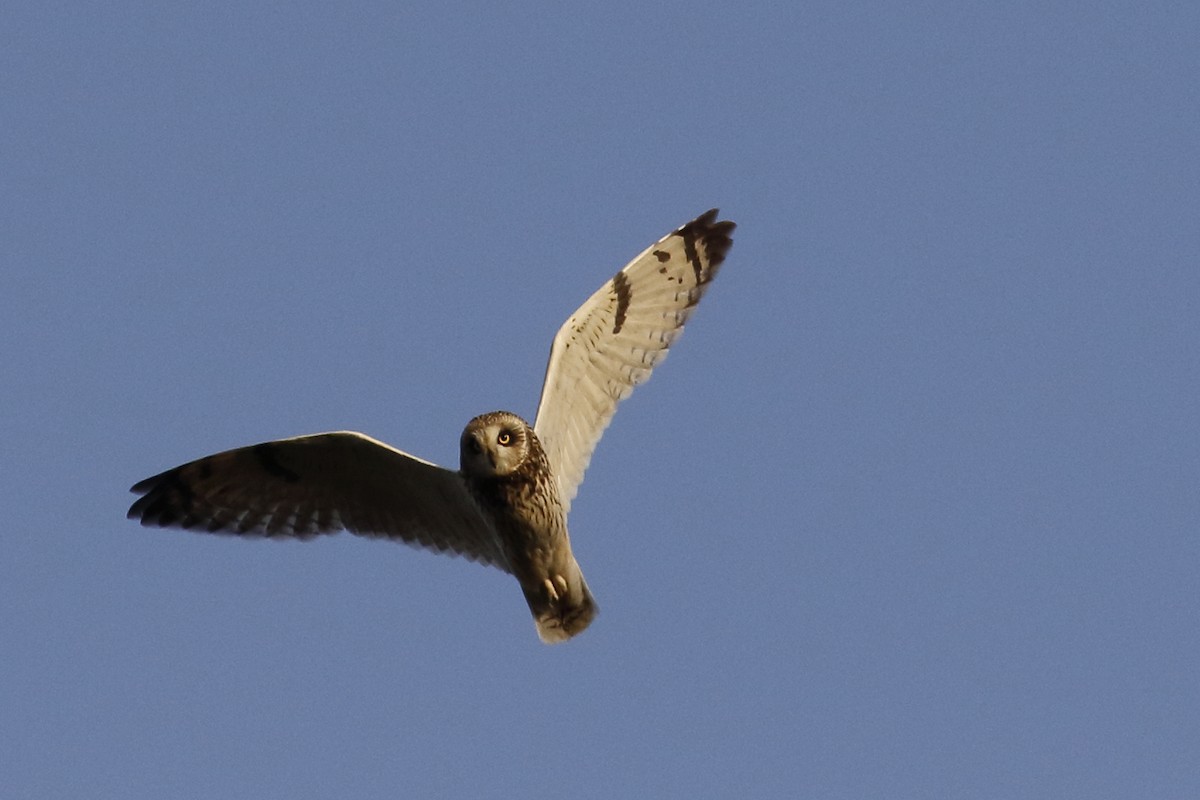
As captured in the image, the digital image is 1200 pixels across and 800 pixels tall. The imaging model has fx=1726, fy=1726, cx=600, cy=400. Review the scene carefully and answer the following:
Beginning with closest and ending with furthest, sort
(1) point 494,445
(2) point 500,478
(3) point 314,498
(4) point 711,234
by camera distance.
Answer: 1. (1) point 494,445
2. (2) point 500,478
3. (3) point 314,498
4. (4) point 711,234

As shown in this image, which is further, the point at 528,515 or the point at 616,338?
the point at 616,338

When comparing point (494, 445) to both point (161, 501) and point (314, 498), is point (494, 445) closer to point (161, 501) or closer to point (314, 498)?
point (314, 498)

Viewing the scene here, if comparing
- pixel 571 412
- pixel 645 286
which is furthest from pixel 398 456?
pixel 645 286

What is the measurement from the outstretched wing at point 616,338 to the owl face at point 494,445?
0.55 meters

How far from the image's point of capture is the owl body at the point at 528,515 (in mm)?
7555

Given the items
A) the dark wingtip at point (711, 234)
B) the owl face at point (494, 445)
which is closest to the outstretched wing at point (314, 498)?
the owl face at point (494, 445)

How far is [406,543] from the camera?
8.46m

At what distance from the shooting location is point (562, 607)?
318 inches

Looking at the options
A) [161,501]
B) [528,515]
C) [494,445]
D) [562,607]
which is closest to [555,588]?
[562,607]

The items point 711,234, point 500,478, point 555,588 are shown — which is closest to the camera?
point 500,478

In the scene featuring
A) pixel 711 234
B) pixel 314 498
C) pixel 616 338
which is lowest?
pixel 314 498

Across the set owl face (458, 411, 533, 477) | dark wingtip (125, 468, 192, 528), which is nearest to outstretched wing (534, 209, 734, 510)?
owl face (458, 411, 533, 477)

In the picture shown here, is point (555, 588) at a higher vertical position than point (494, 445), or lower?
lower

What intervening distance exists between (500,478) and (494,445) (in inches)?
7.3
